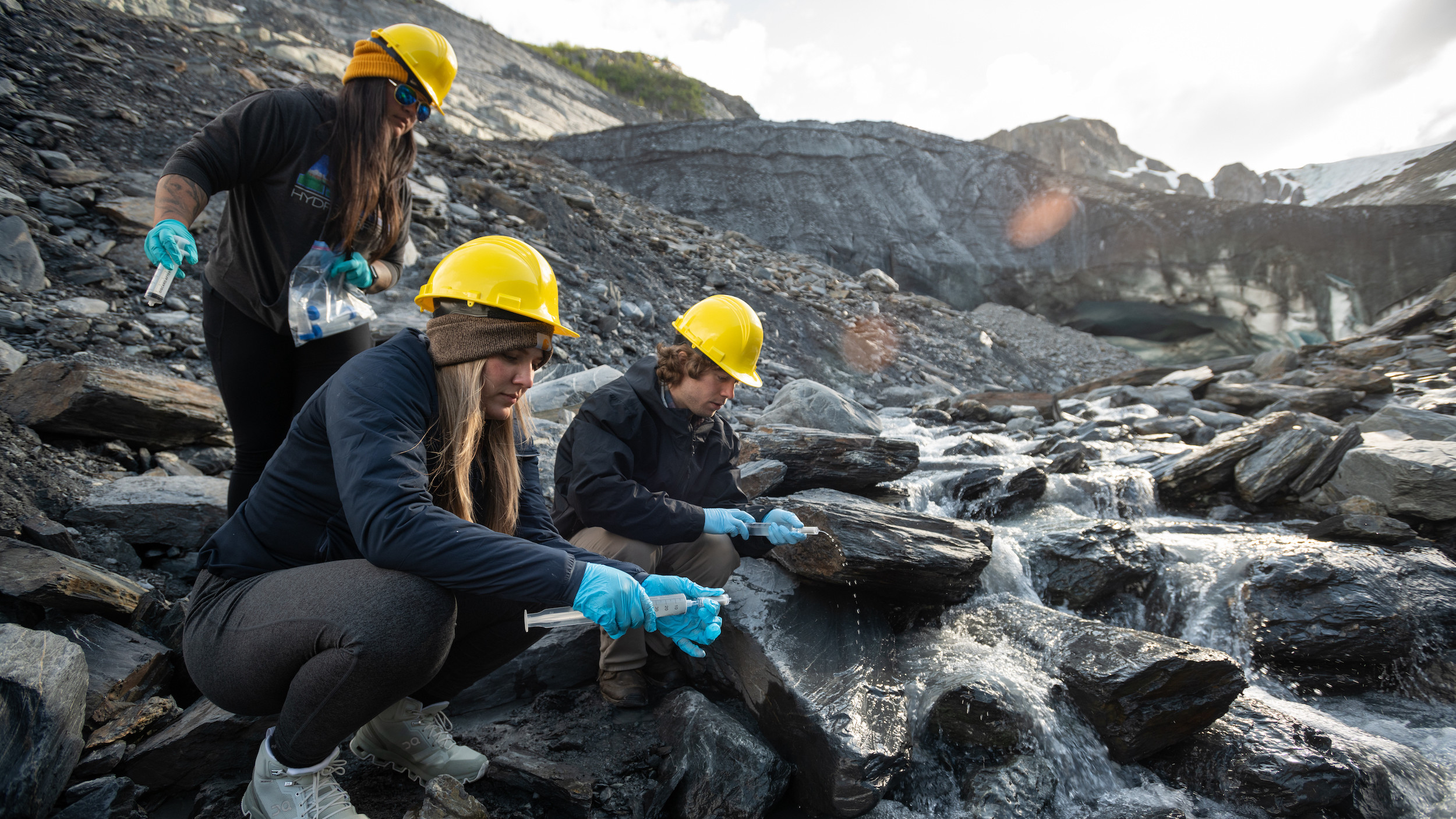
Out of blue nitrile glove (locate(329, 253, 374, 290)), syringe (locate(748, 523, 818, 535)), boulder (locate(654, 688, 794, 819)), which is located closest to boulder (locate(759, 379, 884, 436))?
syringe (locate(748, 523, 818, 535))

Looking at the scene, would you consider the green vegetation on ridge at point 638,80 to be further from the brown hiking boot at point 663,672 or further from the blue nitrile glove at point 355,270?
the brown hiking boot at point 663,672

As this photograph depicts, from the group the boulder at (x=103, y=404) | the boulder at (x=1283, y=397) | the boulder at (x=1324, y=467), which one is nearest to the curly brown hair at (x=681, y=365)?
the boulder at (x=103, y=404)

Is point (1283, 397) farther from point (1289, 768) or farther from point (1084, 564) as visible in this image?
point (1289, 768)

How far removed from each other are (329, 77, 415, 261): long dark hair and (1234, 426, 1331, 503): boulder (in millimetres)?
5525

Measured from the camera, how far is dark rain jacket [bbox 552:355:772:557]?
218 centimetres

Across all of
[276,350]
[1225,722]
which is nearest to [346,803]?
[276,350]

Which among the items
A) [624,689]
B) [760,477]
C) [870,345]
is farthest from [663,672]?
[870,345]

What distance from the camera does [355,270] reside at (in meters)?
2.22

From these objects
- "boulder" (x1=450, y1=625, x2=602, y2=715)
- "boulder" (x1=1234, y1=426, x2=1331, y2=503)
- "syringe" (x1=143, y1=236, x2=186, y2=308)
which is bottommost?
"boulder" (x1=450, y1=625, x2=602, y2=715)

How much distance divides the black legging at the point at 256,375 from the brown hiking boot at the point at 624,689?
131 cm

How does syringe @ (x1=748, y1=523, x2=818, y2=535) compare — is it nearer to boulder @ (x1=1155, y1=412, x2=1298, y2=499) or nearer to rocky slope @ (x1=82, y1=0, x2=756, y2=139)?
boulder @ (x1=1155, y1=412, x2=1298, y2=499)

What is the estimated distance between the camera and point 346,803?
1548 millimetres

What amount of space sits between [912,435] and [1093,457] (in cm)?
201

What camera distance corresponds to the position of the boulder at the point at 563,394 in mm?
4598
